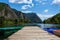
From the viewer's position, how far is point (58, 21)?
19450 centimetres

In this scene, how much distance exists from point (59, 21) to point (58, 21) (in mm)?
2716

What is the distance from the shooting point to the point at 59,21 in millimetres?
191875
